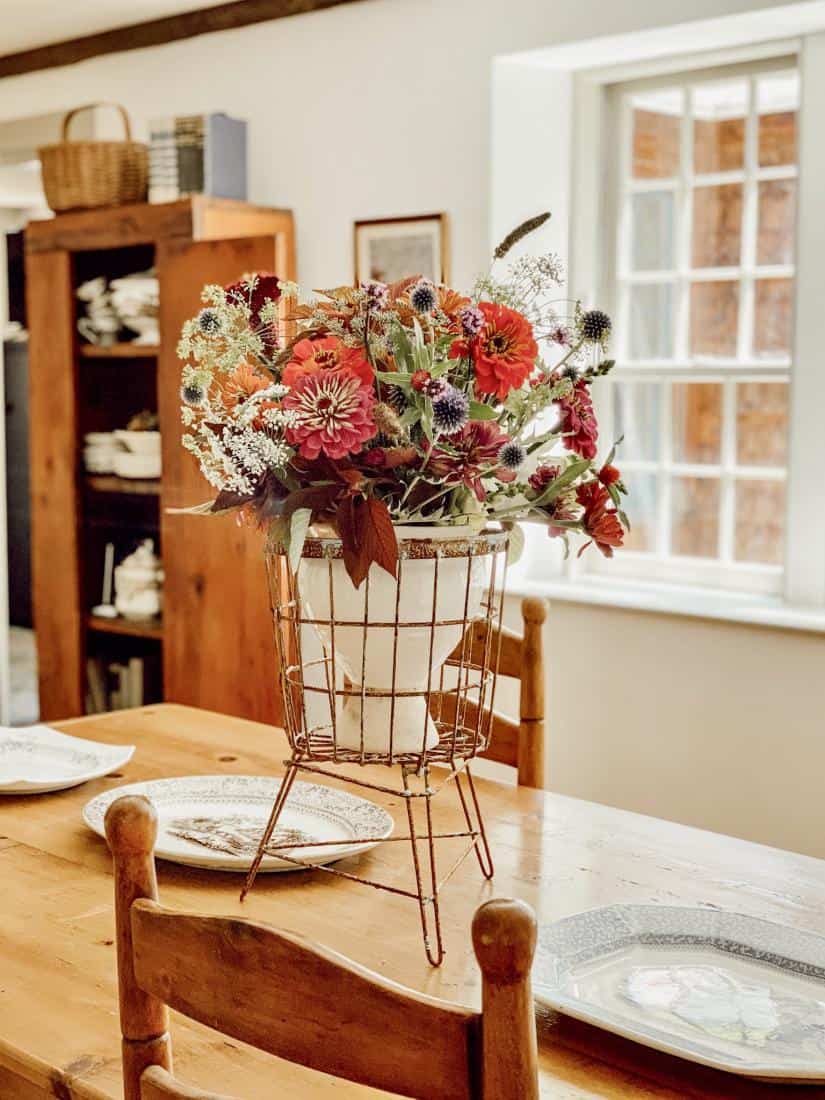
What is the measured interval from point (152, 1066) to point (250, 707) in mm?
2947

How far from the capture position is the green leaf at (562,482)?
57.0 inches

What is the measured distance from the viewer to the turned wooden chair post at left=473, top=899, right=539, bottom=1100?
0.79 m

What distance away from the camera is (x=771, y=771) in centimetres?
320

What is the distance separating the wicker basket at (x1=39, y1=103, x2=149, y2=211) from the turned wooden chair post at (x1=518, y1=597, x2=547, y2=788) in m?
2.61

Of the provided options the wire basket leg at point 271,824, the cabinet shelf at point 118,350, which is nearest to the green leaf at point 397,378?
the wire basket leg at point 271,824

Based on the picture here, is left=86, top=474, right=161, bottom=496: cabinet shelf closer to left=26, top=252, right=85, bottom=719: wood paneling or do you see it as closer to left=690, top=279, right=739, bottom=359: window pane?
left=26, top=252, right=85, bottom=719: wood paneling

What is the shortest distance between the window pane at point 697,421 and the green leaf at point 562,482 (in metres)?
2.21

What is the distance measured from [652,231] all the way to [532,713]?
1.96 metres

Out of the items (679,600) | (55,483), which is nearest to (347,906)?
(679,600)

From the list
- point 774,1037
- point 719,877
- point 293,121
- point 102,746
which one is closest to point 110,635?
point 293,121

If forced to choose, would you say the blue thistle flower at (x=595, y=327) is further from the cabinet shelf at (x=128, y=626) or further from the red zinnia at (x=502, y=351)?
the cabinet shelf at (x=128, y=626)

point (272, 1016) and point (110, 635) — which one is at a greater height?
point (272, 1016)

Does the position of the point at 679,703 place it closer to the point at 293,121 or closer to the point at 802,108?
the point at 802,108

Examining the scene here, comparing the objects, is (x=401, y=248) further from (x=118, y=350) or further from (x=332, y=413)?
(x=332, y=413)
